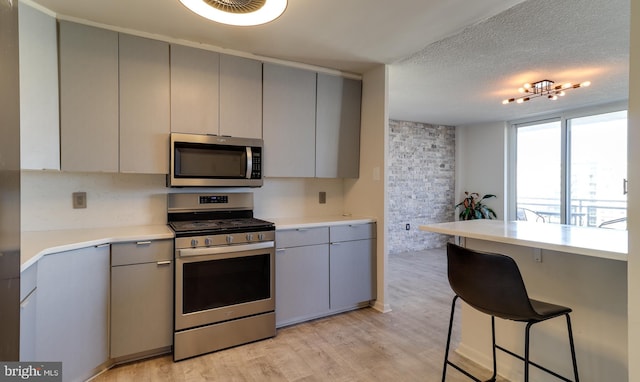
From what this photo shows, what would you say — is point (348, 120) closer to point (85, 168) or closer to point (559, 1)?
point (559, 1)

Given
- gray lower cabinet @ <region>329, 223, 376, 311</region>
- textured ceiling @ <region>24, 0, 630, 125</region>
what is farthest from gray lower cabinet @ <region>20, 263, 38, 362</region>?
gray lower cabinet @ <region>329, 223, 376, 311</region>

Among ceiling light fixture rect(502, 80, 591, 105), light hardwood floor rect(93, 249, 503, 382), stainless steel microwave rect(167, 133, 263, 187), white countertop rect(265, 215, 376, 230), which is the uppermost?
ceiling light fixture rect(502, 80, 591, 105)

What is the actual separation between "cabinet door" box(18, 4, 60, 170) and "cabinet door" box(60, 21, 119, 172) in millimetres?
45

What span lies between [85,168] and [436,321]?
3001mm

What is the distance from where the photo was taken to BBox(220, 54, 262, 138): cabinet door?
267cm

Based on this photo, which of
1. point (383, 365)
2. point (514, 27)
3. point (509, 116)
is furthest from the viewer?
point (509, 116)

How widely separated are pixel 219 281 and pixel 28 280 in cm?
108

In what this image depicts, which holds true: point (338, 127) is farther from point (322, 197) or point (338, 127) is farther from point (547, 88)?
point (547, 88)

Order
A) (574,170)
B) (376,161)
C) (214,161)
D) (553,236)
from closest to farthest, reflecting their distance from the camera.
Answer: (553,236), (214,161), (376,161), (574,170)

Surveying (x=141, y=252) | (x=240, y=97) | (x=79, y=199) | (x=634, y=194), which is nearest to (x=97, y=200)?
(x=79, y=199)

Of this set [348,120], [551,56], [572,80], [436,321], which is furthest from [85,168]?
[572,80]

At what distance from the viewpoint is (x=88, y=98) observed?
2217 mm

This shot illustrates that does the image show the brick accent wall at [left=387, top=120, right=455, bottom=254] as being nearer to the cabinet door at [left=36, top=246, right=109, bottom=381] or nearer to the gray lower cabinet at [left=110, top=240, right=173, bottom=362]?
the gray lower cabinet at [left=110, top=240, right=173, bottom=362]

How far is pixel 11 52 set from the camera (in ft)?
2.15
